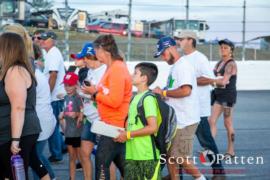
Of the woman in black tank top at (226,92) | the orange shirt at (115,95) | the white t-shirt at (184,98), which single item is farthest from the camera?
the woman in black tank top at (226,92)

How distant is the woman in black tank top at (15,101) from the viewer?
499 cm

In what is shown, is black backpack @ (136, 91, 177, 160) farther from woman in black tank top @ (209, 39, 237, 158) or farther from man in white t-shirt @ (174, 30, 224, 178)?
woman in black tank top @ (209, 39, 237, 158)

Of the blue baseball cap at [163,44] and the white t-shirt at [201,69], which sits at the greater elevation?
the blue baseball cap at [163,44]

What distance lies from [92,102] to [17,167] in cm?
184

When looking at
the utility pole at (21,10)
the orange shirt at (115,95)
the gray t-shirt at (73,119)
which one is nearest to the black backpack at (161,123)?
the orange shirt at (115,95)

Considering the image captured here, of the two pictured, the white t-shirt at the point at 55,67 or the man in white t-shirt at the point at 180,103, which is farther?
the white t-shirt at the point at 55,67

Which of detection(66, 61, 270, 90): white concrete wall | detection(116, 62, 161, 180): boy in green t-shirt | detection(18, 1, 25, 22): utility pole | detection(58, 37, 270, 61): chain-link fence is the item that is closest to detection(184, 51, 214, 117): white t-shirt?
detection(116, 62, 161, 180): boy in green t-shirt

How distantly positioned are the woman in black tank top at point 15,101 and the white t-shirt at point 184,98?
1.69 meters

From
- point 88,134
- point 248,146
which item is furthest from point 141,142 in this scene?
point 248,146

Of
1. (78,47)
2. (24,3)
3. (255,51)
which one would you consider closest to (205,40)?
(255,51)

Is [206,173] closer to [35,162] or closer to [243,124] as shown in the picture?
[35,162]

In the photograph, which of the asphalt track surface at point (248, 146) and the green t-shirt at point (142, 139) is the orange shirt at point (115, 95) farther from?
the asphalt track surface at point (248, 146)

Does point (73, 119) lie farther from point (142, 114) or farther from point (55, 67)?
point (142, 114)

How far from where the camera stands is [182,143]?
21.1 ft
